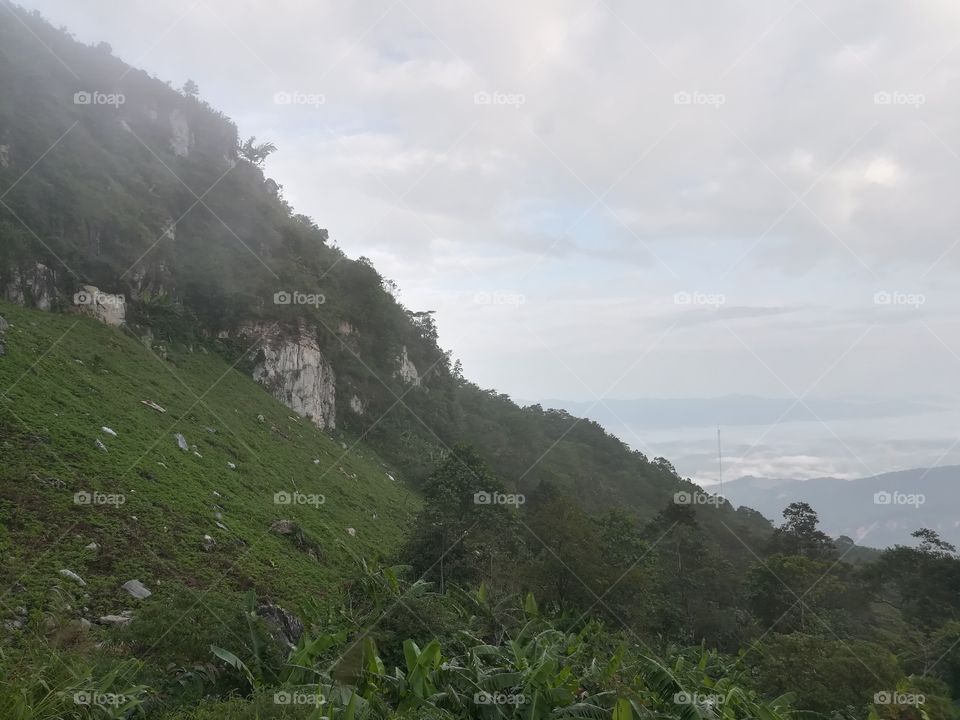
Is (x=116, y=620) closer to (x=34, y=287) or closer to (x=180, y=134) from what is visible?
(x=34, y=287)

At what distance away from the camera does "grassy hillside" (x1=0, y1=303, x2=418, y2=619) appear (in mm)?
12383

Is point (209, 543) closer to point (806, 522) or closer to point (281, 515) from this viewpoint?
point (281, 515)

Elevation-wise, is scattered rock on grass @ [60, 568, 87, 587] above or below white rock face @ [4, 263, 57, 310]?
below

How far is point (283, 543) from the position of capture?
18.0 metres
